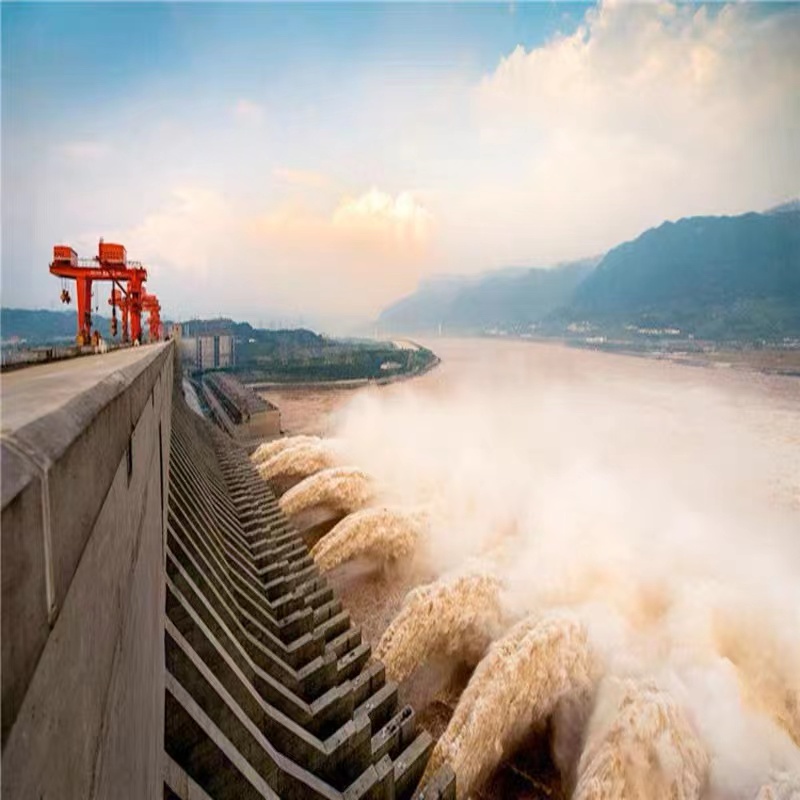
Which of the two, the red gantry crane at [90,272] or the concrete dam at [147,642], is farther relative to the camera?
the red gantry crane at [90,272]

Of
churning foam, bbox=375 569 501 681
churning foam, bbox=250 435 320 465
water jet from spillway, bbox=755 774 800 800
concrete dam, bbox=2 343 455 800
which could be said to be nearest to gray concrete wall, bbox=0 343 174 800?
concrete dam, bbox=2 343 455 800

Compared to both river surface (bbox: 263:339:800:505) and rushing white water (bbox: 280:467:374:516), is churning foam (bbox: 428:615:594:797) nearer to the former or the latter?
rushing white water (bbox: 280:467:374:516)

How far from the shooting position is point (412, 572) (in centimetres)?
1310

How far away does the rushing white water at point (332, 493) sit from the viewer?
55.5 feet

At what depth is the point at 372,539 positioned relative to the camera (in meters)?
14.0

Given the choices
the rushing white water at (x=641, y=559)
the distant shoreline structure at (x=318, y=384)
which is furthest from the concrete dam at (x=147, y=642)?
the distant shoreline structure at (x=318, y=384)

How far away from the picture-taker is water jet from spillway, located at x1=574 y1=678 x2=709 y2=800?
7.25 meters

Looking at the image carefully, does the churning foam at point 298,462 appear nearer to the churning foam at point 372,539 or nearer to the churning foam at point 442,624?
the churning foam at point 372,539

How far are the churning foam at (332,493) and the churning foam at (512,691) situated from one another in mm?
8382

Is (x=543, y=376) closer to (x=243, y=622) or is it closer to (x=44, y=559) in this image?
(x=243, y=622)

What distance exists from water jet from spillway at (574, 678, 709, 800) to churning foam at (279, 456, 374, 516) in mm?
10489

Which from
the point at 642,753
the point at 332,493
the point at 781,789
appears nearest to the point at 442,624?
the point at 642,753

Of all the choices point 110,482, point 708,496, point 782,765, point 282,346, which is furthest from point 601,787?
point 282,346

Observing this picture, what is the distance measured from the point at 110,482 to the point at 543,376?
7980 centimetres
